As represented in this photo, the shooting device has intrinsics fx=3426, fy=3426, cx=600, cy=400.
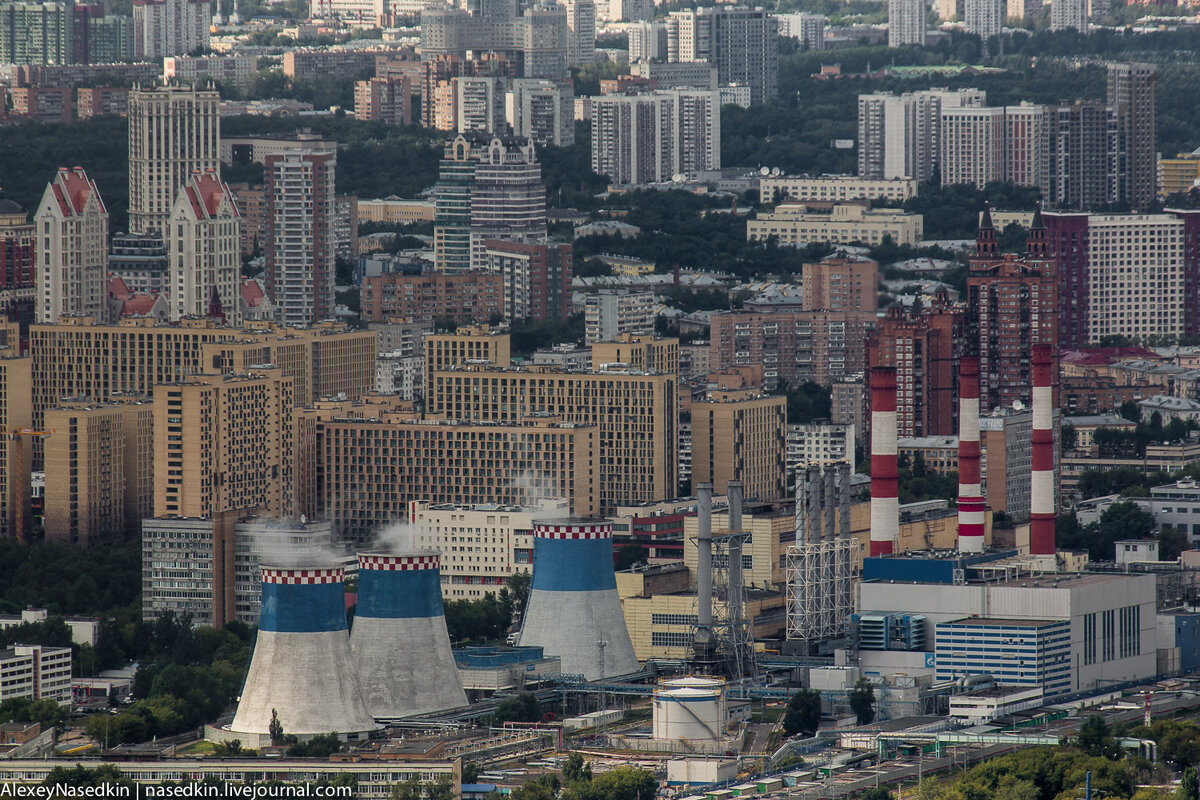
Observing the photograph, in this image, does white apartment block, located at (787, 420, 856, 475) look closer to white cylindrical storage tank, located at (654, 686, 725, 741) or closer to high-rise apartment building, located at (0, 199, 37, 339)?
high-rise apartment building, located at (0, 199, 37, 339)

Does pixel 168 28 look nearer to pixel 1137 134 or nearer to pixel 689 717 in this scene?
pixel 1137 134

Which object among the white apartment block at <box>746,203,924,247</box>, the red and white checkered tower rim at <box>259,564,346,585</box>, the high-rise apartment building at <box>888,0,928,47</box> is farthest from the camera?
the high-rise apartment building at <box>888,0,928,47</box>

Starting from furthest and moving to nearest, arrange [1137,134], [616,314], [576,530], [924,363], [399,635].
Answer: [1137,134]
[616,314]
[924,363]
[576,530]
[399,635]

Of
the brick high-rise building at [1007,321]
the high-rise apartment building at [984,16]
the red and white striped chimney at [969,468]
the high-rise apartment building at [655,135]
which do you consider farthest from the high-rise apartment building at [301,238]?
the high-rise apartment building at [984,16]

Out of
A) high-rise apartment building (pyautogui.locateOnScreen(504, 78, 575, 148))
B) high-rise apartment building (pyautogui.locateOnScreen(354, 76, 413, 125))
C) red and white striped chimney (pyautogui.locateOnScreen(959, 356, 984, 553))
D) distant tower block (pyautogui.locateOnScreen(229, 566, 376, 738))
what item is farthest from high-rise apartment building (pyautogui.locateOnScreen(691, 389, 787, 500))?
high-rise apartment building (pyautogui.locateOnScreen(354, 76, 413, 125))

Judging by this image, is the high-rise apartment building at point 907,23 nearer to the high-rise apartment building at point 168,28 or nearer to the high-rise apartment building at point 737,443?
the high-rise apartment building at point 168,28

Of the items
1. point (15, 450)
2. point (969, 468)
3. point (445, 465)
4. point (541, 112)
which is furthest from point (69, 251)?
point (541, 112)
